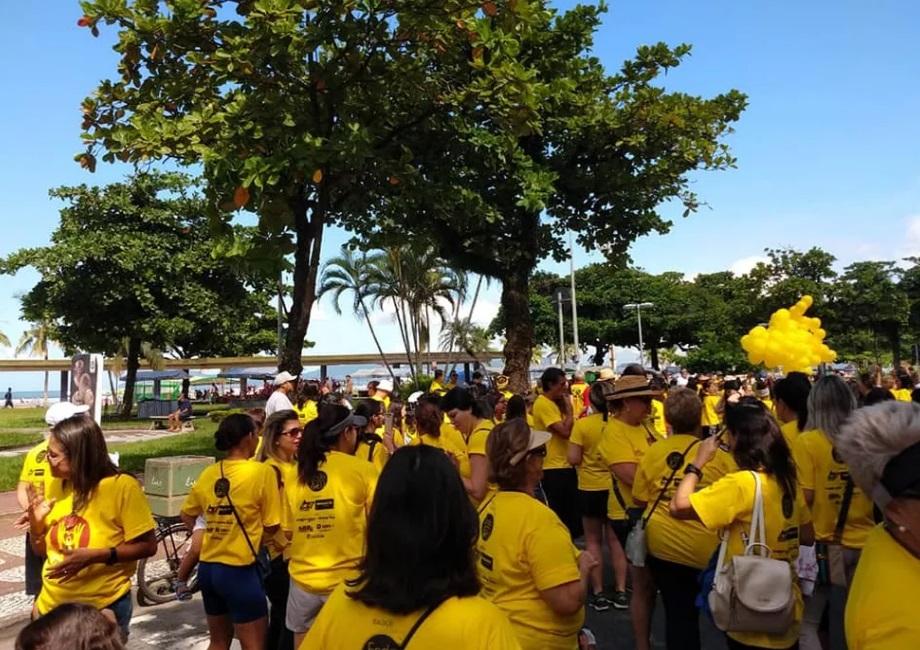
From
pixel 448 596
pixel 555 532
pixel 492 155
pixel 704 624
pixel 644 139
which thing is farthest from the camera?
pixel 644 139

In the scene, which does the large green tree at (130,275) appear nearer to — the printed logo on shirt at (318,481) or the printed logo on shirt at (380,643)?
the printed logo on shirt at (318,481)

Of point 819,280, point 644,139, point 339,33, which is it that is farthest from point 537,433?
point 819,280

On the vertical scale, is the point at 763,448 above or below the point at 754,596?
above

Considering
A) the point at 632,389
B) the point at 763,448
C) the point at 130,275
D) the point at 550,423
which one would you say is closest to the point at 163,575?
the point at 550,423

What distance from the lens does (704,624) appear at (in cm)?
521

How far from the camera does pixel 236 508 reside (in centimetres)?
379

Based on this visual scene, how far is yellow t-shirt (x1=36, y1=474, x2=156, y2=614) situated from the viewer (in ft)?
10.3

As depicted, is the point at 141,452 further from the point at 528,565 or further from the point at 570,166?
the point at 528,565

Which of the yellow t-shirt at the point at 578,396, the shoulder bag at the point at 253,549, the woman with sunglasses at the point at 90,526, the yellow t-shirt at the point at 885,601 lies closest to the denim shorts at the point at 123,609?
the woman with sunglasses at the point at 90,526

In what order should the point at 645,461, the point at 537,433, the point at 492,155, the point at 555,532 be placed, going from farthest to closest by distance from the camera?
the point at 492,155 → the point at 645,461 → the point at 537,433 → the point at 555,532

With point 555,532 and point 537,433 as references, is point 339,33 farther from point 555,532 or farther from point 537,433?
point 555,532

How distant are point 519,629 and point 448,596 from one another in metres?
1.04

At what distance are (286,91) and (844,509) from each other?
620 centimetres

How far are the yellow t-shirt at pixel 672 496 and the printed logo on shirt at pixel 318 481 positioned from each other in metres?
1.72
